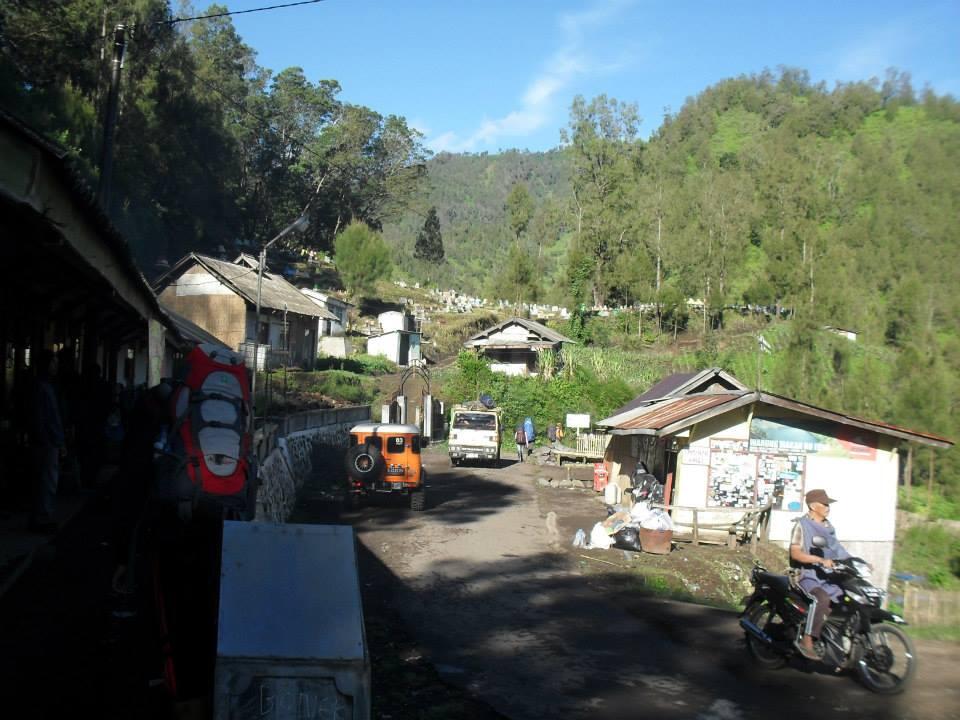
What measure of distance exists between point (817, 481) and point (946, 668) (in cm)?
1286

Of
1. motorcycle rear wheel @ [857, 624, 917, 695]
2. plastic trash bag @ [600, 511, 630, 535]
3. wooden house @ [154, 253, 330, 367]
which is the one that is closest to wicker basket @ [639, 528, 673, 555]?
plastic trash bag @ [600, 511, 630, 535]

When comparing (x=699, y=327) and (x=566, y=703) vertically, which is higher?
(x=699, y=327)

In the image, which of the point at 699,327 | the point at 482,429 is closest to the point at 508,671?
the point at 482,429

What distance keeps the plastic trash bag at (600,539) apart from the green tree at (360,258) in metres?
50.9

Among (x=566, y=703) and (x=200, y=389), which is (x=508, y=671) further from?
(x=200, y=389)

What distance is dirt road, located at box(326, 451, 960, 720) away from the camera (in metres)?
7.24

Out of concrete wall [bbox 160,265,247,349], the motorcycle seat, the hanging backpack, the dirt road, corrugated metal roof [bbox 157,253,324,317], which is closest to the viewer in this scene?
the hanging backpack

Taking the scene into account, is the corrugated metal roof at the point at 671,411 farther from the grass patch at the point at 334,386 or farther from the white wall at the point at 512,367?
the white wall at the point at 512,367

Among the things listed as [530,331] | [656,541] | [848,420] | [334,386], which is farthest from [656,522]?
[530,331]

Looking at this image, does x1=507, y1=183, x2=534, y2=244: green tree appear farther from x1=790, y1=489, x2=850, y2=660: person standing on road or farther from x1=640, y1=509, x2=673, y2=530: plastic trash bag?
x1=790, y1=489, x2=850, y2=660: person standing on road

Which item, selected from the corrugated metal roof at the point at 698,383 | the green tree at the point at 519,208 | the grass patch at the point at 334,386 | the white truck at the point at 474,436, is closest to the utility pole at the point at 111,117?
the corrugated metal roof at the point at 698,383

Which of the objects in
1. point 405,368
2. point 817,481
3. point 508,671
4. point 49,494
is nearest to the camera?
point 508,671

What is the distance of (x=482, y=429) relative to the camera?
109ft

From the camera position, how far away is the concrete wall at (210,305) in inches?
1615
